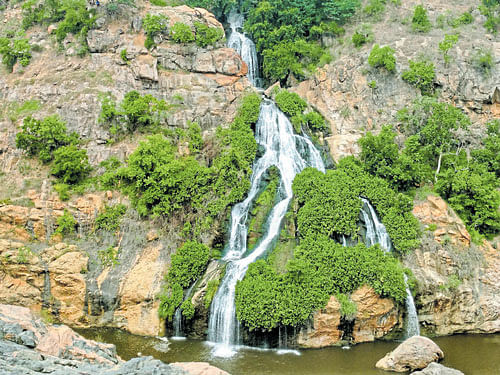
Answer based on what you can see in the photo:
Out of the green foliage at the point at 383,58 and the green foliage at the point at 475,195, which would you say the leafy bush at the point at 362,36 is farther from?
the green foliage at the point at 475,195

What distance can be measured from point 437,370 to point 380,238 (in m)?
7.54

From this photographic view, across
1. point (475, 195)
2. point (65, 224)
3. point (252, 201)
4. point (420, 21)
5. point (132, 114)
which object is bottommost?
point (65, 224)

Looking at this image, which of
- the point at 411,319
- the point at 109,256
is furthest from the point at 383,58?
the point at 109,256

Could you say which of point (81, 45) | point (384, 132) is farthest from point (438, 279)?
point (81, 45)

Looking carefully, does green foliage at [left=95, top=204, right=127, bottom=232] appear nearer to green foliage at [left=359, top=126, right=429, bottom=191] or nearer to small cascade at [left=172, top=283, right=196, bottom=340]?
small cascade at [left=172, top=283, right=196, bottom=340]

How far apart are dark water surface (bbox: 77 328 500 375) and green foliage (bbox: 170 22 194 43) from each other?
21290mm

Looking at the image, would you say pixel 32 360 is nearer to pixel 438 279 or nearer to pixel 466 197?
pixel 438 279

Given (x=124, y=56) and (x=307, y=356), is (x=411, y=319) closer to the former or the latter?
(x=307, y=356)

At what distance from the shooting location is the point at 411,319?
66.1ft

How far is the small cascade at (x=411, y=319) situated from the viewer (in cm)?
2003

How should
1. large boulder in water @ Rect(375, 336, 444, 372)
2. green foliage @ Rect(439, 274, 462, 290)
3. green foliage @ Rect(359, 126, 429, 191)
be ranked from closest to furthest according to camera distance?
large boulder in water @ Rect(375, 336, 444, 372) < green foliage @ Rect(439, 274, 462, 290) < green foliage @ Rect(359, 126, 429, 191)

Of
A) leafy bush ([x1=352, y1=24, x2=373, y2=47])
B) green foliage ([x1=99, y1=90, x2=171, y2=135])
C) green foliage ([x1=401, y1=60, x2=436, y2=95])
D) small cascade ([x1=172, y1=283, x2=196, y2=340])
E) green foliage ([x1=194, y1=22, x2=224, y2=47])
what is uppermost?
leafy bush ([x1=352, y1=24, x2=373, y2=47])

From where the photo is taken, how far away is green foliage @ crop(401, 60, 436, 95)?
98.9 ft

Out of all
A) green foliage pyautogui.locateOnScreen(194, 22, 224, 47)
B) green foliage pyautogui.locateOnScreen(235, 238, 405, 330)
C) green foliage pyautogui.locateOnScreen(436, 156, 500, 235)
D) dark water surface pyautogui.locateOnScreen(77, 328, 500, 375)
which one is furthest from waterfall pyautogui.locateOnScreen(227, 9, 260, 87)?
dark water surface pyautogui.locateOnScreen(77, 328, 500, 375)
